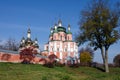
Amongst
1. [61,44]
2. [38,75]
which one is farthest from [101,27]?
[61,44]

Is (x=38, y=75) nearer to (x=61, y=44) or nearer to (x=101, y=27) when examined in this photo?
(x=101, y=27)

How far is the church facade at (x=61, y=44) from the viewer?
64.9m

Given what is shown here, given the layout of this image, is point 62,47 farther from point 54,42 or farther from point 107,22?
point 107,22

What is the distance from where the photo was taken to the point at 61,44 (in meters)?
65.4

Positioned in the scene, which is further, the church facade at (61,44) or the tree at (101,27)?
the church facade at (61,44)

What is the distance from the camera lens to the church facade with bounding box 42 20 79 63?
213ft

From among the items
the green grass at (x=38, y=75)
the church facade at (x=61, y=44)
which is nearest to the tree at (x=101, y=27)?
the green grass at (x=38, y=75)

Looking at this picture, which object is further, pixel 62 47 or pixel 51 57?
pixel 62 47

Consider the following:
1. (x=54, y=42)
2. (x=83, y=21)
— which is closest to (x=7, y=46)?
(x=54, y=42)

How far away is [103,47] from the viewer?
34.1 metres

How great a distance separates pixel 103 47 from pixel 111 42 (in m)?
1.57

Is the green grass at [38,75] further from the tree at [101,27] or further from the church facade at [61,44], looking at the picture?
the church facade at [61,44]

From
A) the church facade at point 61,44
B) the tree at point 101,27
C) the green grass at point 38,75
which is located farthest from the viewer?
the church facade at point 61,44

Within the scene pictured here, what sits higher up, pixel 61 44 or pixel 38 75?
pixel 61 44
